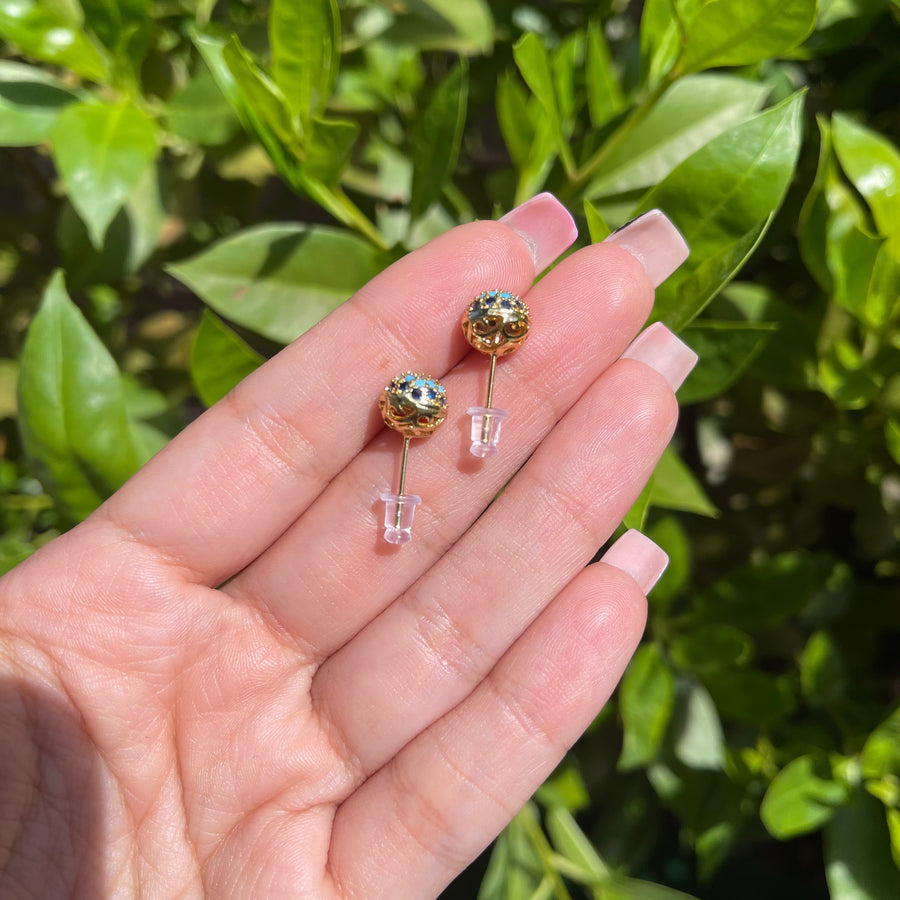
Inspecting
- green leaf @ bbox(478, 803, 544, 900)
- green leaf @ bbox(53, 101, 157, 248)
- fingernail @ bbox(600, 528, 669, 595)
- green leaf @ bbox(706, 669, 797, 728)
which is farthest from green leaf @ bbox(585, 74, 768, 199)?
green leaf @ bbox(478, 803, 544, 900)

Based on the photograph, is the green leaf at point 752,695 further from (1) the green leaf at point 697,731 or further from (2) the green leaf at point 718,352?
(2) the green leaf at point 718,352

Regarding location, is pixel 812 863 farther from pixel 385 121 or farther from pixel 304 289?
pixel 385 121

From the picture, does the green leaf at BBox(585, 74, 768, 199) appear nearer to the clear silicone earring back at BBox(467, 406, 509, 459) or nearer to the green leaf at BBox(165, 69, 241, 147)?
the clear silicone earring back at BBox(467, 406, 509, 459)

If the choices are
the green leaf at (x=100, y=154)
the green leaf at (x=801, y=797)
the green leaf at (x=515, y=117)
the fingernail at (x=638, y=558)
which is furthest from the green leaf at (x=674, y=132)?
the green leaf at (x=801, y=797)

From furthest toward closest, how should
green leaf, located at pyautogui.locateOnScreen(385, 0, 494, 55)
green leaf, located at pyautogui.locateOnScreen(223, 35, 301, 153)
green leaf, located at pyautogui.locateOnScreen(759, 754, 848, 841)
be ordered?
green leaf, located at pyautogui.locateOnScreen(385, 0, 494, 55) → green leaf, located at pyautogui.locateOnScreen(759, 754, 848, 841) → green leaf, located at pyautogui.locateOnScreen(223, 35, 301, 153)

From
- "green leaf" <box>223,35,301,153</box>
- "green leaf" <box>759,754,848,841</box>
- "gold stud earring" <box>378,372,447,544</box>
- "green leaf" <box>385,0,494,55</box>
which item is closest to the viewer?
A: "green leaf" <box>223,35,301,153</box>

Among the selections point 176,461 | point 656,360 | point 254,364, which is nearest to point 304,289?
point 254,364

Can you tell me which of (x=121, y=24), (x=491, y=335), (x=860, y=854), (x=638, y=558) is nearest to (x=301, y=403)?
(x=491, y=335)
